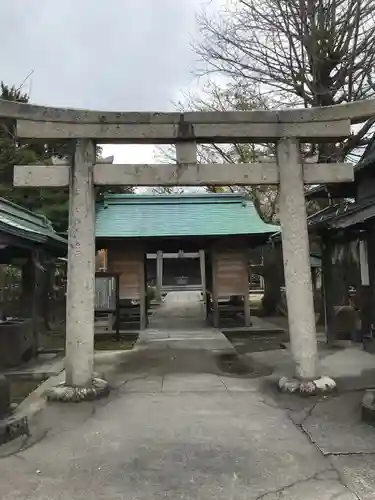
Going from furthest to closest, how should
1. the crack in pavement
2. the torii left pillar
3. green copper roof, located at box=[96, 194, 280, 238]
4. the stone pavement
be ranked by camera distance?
green copper roof, located at box=[96, 194, 280, 238], the torii left pillar, the stone pavement, the crack in pavement

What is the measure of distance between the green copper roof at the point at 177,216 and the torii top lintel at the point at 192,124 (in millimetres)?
6237

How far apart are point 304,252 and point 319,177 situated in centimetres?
117

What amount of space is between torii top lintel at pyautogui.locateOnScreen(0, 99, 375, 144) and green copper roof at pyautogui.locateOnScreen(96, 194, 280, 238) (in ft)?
20.5

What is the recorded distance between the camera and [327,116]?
627cm

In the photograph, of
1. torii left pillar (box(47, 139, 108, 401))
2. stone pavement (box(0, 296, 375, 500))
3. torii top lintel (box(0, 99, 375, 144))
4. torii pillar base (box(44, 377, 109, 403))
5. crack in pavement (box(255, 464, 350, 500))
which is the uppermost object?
torii top lintel (box(0, 99, 375, 144))

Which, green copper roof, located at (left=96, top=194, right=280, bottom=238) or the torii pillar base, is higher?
green copper roof, located at (left=96, top=194, right=280, bottom=238)

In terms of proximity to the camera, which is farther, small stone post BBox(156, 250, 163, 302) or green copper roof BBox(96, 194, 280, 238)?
small stone post BBox(156, 250, 163, 302)

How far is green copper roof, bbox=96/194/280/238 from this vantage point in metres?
12.8

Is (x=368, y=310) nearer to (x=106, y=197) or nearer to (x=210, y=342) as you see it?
(x=210, y=342)

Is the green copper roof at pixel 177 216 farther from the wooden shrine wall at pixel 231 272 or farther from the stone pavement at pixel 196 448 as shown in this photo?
the stone pavement at pixel 196 448

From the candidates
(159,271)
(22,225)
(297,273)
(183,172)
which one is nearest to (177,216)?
(22,225)

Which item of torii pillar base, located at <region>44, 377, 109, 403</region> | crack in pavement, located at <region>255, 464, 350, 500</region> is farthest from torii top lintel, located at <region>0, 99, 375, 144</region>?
crack in pavement, located at <region>255, 464, 350, 500</region>

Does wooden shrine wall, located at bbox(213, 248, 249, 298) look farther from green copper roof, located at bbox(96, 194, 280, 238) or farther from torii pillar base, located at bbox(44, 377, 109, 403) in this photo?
torii pillar base, located at bbox(44, 377, 109, 403)

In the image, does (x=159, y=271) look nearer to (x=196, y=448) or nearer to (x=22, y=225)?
(x=22, y=225)
